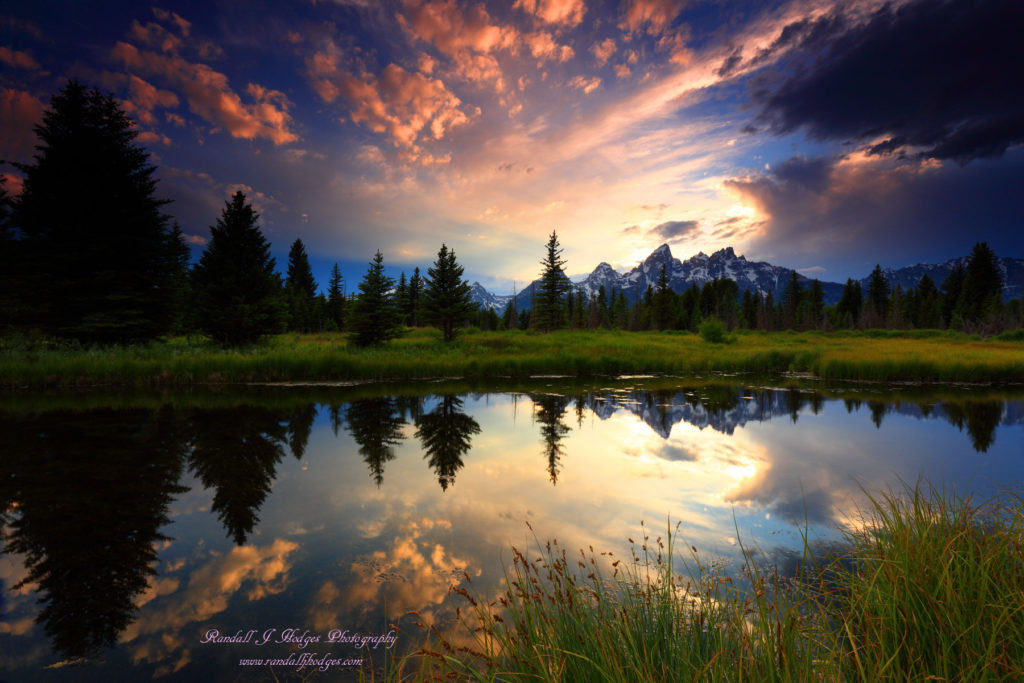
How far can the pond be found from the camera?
360cm

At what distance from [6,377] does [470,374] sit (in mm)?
18750

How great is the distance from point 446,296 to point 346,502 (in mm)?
30268

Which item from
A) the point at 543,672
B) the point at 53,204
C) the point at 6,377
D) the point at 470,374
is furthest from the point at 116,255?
the point at 543,672

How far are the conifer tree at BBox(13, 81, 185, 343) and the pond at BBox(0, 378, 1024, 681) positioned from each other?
439 inches

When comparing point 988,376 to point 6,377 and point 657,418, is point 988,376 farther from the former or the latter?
point 6,377

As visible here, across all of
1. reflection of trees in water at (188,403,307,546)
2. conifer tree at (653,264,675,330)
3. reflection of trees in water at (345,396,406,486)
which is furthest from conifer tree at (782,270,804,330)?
reflection of trees in water at (188,403,307,546)

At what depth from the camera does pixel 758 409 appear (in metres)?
14.5

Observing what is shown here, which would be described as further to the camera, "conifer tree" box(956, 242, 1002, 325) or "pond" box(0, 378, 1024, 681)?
"conifer tree" box(956, 242, 1002, 325)

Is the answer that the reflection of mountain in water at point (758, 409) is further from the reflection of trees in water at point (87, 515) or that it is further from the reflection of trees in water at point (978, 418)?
the reflection of trees in water at point (87, 515)

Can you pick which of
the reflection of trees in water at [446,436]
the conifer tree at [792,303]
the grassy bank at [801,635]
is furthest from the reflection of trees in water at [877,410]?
the conifer tree at [792,303]

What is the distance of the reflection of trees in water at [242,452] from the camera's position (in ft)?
20.1

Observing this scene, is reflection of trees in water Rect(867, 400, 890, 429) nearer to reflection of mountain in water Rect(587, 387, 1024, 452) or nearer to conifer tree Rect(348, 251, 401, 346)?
reflection of mountain in water Rect(587, 387, 1024, 452)

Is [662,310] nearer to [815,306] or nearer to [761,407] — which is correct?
[815,306]

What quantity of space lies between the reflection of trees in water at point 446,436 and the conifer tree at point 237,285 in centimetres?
1921
